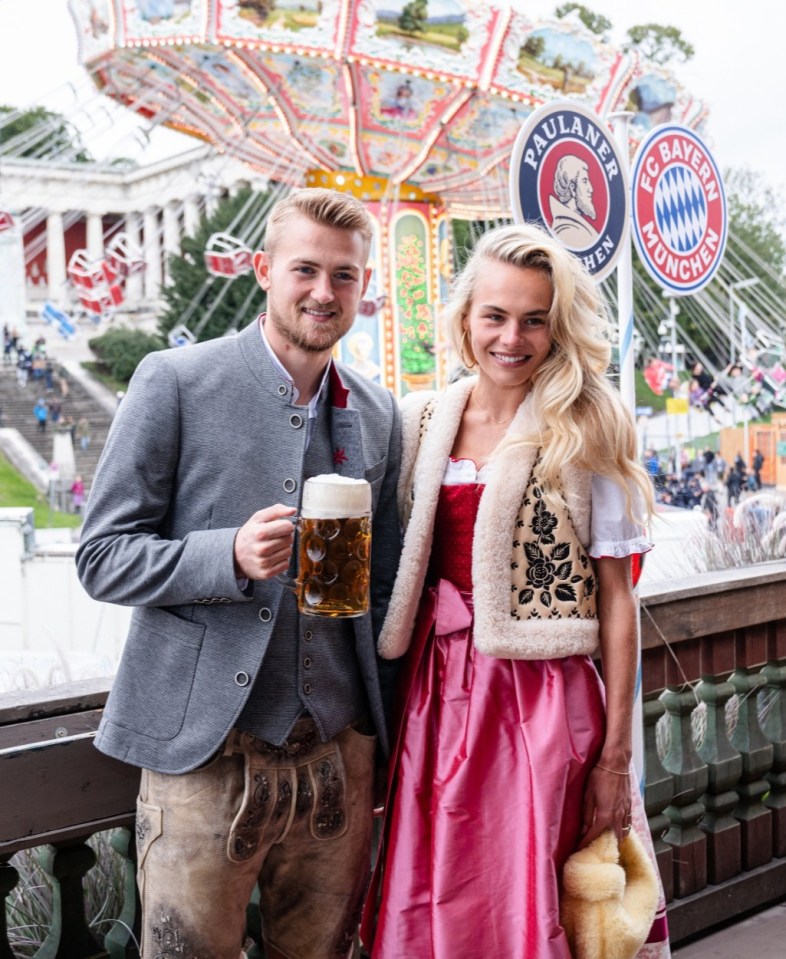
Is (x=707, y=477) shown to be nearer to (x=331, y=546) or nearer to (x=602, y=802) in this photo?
(x=602, y=802)

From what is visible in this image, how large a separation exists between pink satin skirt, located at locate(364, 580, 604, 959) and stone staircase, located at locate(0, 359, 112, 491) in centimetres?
2583

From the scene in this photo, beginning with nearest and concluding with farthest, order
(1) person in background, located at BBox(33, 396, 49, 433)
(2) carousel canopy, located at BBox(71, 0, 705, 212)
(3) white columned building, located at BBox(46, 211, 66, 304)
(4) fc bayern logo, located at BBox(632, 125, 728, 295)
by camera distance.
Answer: (4) fc bayern logo, located at BBox(632, 125, 728, 295)
(2) carousel canopy, located at BBox(71, 0, 705, 212)
(1) person in background, located at BBox(33, 396, 49, 433)
(3) white columned building, located at BBox(46, 211, 66, 304)

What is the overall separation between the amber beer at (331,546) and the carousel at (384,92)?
27.7 feet

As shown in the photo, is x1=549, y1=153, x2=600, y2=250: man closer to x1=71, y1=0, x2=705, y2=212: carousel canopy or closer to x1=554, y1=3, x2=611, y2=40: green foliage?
x1=71, y1=0, x2=705, y2=212: carousel canopy

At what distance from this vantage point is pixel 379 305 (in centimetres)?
1230

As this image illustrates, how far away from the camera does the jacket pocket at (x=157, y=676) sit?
1754 millimetres

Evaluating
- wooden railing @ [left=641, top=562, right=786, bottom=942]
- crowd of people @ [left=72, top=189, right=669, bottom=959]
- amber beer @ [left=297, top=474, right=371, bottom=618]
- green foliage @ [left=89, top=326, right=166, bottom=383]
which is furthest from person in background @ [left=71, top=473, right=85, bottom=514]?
amber beer @ [left=297, top=474, right=371, bottom=618]

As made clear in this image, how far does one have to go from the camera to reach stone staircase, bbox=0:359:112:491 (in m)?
28.3

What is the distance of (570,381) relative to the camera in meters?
2.01

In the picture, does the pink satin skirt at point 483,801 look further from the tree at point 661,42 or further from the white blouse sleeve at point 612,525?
the tree at point 661,42

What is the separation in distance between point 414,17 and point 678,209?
27.4 ft

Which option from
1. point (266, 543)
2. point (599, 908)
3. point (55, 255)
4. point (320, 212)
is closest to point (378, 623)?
point (266, 543)

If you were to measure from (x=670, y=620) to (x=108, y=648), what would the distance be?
14.0 feet

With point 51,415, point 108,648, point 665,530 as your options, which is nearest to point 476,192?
point 665,530
